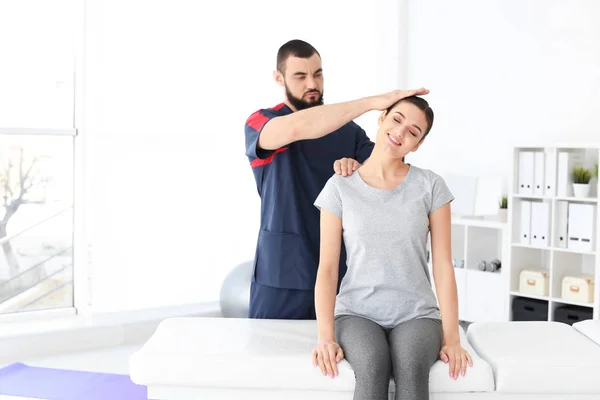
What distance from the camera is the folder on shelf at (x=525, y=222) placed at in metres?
4.09

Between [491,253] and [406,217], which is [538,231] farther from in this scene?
[406,217]

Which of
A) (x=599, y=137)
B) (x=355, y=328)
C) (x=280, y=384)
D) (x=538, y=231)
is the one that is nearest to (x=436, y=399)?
(x=355, y=328)

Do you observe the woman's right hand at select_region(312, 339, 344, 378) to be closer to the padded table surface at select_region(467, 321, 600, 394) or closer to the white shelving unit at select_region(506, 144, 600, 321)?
the padded table surface at select_region(467, 321, 600, 394)

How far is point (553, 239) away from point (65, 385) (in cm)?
253

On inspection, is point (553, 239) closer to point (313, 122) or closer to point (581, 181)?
point (581, 181)

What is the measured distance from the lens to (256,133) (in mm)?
2217

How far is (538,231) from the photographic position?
13.3 ft

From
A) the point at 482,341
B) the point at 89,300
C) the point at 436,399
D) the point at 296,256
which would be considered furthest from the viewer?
the point at 89,300

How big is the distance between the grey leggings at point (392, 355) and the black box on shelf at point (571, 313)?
2.28 m

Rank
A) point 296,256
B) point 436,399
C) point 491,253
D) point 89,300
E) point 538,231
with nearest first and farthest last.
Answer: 1. point 436,399
2. point 296,256
3. point 538,231
4. point 89,300
5. point 491,253

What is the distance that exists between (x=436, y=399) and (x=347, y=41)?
11.1 ft

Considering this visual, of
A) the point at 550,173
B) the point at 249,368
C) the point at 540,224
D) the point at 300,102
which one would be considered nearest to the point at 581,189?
the point at 550,173

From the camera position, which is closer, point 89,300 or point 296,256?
point 296,256

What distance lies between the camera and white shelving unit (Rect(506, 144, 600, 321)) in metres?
3.90
